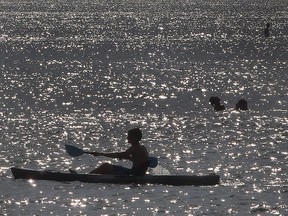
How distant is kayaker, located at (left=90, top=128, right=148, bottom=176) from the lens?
28.4m

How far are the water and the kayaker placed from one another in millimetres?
458

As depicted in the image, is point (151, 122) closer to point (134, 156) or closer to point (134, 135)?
point (134, 156)

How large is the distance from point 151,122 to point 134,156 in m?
15.3

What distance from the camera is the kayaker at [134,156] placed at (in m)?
28.4

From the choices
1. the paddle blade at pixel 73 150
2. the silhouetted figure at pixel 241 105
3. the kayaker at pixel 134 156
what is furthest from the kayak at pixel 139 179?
the silhouetted figure at pixel 241 105

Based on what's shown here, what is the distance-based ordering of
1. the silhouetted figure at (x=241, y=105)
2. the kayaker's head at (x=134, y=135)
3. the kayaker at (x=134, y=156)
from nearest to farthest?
the kayaker's head at (x=134, y=135) → the kayaker at (x=134, y=156) → the silhouetted figure at (x=241, y=105)

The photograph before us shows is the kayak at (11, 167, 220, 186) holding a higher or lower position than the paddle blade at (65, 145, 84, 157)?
lower

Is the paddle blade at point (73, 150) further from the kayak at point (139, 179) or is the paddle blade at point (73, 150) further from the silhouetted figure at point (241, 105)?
the silhouetted figure at point (241, 105)

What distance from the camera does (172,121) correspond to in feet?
145

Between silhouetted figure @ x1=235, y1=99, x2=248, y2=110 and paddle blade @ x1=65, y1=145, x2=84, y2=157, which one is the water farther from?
paddle blade @ x1=65, y1=145, x2=84, y2=157

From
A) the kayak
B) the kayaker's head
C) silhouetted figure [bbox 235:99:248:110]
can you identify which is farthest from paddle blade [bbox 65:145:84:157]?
silhouetted figure [bbox 235:99:248:110]

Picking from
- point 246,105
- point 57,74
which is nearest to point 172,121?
point 246,105

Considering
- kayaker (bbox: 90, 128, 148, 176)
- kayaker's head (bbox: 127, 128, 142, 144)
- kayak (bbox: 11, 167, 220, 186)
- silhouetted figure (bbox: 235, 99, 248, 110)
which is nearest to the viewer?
kayaker's head (bbox: 127, 128, 142, 144)

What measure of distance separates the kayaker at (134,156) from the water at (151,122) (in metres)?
0.46
